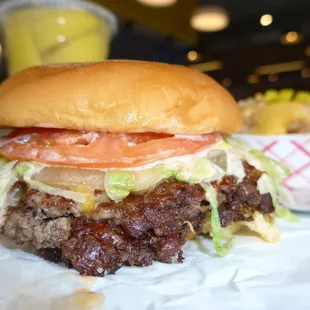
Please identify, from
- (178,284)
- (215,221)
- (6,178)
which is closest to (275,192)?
(215,221)

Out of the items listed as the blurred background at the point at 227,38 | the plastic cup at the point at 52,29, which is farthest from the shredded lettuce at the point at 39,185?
the blurred background at the point at 227,38

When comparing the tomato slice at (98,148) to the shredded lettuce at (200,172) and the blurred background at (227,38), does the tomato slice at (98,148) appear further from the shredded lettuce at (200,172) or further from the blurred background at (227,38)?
the blurred background at (227,38)

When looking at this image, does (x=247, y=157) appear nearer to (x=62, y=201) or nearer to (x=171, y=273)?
(x=171, y=273)

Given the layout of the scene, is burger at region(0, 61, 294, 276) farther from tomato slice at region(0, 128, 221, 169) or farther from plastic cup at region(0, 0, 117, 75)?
plastic cup at region(0, 0, 117, 75)

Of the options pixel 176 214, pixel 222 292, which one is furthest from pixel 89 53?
pixel 222 292

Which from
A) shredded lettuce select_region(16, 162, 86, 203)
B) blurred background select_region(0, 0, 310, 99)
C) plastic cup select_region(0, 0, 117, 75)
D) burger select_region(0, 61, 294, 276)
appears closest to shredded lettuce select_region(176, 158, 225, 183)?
burger select_region(0, 61, 294, 276)

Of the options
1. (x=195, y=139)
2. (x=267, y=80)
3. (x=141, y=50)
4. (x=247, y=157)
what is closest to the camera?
(x=195, y=139)
